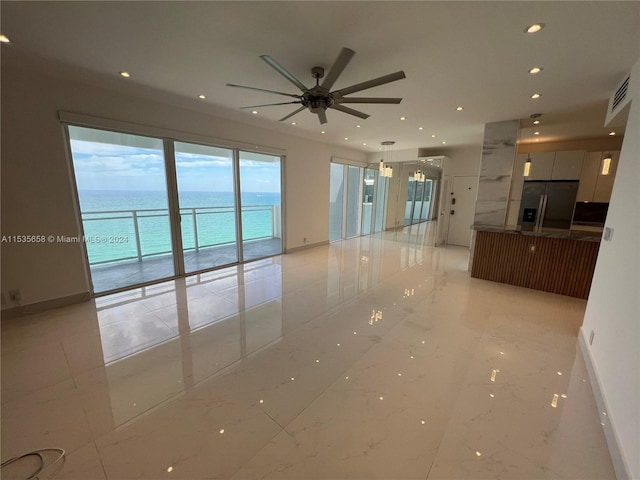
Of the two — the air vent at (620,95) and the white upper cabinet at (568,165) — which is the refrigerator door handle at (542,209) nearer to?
the white upper cabinet at (568,165)

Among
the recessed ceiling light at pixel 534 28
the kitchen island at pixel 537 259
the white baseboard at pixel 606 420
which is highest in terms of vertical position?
the recessed ceiling light at pixel 534 28

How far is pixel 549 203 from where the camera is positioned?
544cm

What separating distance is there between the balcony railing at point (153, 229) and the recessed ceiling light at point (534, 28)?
468 centimetres

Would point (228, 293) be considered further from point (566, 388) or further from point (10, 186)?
point (566, 388)

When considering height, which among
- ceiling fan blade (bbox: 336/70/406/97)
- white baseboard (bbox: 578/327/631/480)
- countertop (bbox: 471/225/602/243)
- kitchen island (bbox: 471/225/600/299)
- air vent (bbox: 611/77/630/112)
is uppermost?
air vent (bbox: 611/77/630/112)

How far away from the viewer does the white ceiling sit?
1799 millimetres

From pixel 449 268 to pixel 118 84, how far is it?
6123mm

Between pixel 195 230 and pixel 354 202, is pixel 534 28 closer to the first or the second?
pixel 195 230

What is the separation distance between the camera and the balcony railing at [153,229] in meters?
4.30

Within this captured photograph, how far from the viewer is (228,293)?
3764 millimetres

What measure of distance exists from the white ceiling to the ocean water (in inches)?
72.9

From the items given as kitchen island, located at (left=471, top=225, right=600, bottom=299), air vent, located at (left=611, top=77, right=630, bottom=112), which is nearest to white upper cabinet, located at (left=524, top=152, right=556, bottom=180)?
kitchen island, located at (left=471, top=225, right=600, bottom=299)

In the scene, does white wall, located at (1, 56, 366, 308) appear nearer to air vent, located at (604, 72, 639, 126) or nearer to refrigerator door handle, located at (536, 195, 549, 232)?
air vent, located at (604, 72, 639, 126)

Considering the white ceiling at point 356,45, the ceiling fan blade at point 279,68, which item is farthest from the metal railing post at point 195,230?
the ceiling fan blade at point 279,68
